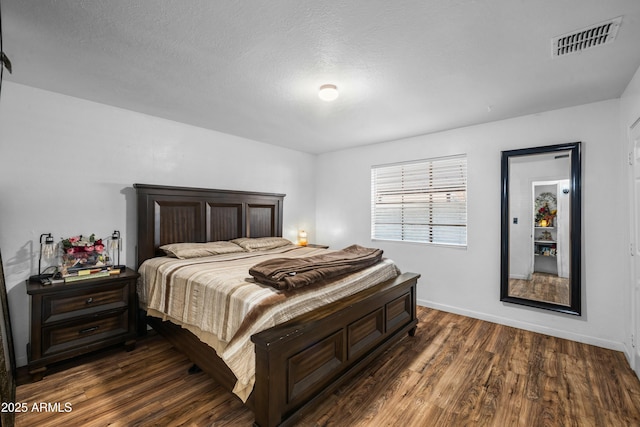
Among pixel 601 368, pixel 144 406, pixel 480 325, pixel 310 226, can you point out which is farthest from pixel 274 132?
pixel 601 368

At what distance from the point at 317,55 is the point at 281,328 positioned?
1.91 meters

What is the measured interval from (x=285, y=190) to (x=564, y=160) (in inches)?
149

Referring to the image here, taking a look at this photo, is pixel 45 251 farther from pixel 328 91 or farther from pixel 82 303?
pixel 328 91

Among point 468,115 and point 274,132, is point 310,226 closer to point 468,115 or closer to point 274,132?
point 274,132

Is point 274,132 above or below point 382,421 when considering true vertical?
above

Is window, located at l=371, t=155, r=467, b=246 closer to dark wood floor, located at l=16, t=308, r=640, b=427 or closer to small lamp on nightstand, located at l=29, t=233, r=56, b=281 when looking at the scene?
dark wood floor, located at l=16, t=308, r=640, b=427

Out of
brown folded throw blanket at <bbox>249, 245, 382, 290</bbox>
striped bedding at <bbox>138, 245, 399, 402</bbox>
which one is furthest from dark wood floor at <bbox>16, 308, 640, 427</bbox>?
brown folded throw blanket at <bbox>249, 245, 382, 290</bbox>

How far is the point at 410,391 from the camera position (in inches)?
84.9

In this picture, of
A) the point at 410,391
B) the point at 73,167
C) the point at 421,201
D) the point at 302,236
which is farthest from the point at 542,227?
the point at 73,167

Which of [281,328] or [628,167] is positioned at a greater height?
[628,167]

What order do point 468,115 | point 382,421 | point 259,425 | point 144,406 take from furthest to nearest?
point 468,115, point 144,406, point 382,421, point 259,425

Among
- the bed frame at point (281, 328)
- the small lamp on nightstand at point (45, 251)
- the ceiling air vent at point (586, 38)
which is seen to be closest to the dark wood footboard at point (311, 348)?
the bed frame at point (281, 328)

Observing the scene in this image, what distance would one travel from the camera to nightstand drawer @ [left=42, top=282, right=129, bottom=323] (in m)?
2.33

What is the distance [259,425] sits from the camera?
1653mm
